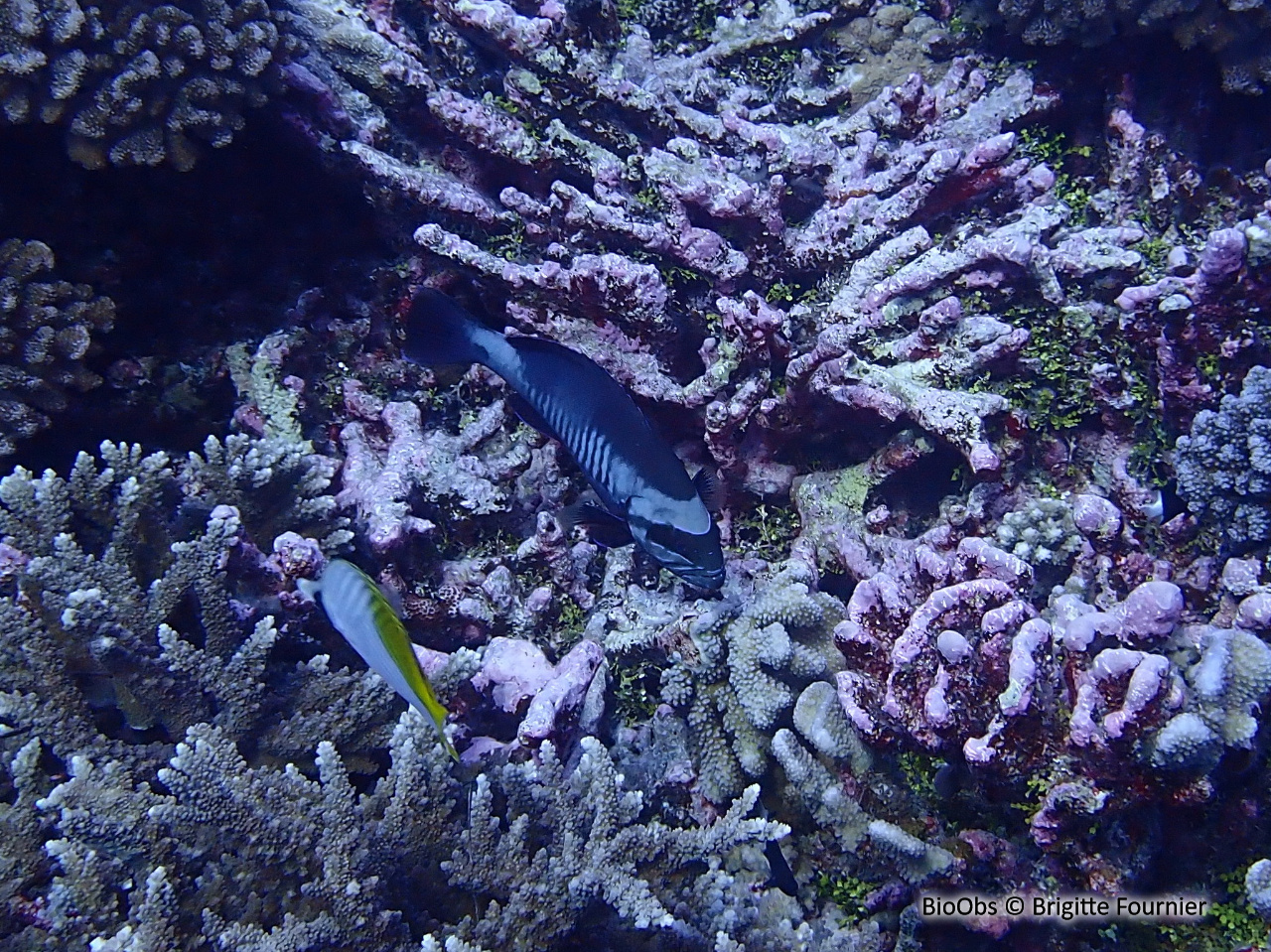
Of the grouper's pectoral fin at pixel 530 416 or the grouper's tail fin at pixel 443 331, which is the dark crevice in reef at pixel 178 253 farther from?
the grouper's pectoral fin at pixel 530 416

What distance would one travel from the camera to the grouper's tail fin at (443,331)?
122 inches

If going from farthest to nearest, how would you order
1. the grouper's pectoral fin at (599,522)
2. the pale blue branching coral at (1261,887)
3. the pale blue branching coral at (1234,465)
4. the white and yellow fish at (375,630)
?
the grouper's pectoral fin at (599,522) < the pale blue branching coral at (1234,465) < the pale blue branching coral at (1261,887) < the white and yellow fish at (375,630)

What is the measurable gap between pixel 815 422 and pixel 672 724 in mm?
1543

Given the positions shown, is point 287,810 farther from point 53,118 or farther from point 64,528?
point 53,118

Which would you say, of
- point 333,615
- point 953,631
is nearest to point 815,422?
point 953,631

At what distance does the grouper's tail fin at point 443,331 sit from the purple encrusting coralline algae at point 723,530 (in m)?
0.49

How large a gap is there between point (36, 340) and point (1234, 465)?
484 centimetres

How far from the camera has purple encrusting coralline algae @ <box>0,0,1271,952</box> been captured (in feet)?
7.27

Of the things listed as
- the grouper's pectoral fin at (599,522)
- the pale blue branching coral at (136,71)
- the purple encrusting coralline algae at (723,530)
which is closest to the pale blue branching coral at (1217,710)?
the purple encrusting coralline algae at (723,530)

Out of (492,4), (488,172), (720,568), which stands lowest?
(720,568)

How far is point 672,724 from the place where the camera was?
9.69 ft

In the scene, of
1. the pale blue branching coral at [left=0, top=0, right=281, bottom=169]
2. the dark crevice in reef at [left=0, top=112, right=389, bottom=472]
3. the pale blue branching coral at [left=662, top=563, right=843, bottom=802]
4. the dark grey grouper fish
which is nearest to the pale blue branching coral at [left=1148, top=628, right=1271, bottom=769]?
the pale blue branching coral at [left=662, top=563, right=843, bottom=802]

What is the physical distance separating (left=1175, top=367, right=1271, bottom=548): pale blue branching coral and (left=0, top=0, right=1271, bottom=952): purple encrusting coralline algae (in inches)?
0.7

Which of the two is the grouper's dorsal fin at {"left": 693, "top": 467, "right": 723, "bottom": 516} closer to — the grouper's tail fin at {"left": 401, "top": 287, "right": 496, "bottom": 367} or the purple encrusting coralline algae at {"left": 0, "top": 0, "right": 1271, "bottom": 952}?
the purple encrusting coralline algae at {"left": 0, "top": 0, "right": 1271, "bottom": 952}
